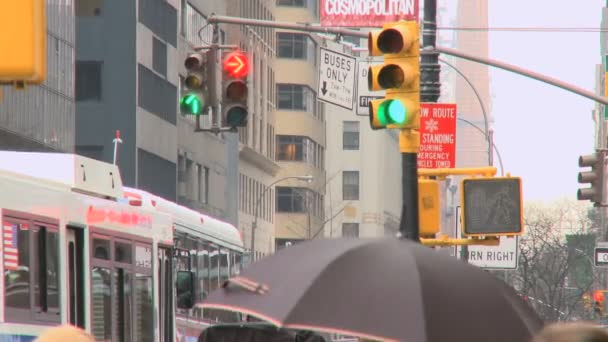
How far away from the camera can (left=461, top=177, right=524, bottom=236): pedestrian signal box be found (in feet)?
62.8

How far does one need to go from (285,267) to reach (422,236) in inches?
428

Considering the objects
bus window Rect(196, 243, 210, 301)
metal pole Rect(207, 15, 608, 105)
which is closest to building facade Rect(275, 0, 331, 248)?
bus window Rect(196, 243, 210, 301)

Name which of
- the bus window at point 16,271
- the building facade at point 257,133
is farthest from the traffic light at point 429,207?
the building facade at point 257,133

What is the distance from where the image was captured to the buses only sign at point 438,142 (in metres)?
26.5

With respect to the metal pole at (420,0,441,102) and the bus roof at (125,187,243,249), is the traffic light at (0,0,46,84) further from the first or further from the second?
the bus roof at (125,187,243,249)

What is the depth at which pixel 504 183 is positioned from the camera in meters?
19.4

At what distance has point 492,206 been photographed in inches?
760

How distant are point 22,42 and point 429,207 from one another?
30.3 feet

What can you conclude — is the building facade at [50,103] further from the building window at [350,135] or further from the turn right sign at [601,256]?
the building window at [350,135]

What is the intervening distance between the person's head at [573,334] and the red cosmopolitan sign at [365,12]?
43.9 feet

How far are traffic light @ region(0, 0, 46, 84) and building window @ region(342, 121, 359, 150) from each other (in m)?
131

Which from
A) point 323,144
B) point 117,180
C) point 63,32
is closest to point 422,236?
point 117,180

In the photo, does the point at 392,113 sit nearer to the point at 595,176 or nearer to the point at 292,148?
the point at 595,176

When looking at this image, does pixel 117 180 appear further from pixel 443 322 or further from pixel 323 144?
pixel 323 144
